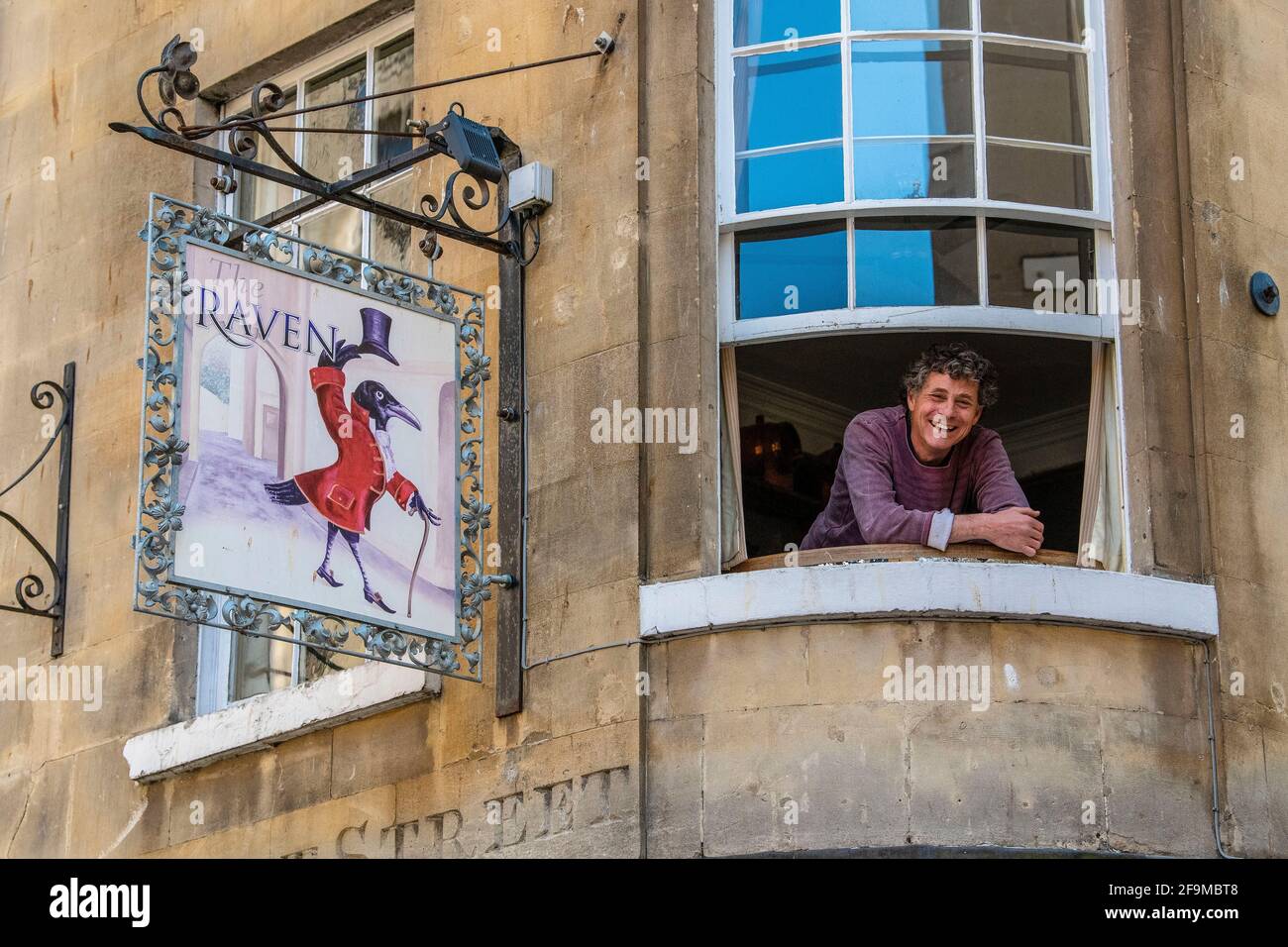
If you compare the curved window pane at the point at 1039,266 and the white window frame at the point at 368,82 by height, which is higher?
the white window frame at the point at 368,82

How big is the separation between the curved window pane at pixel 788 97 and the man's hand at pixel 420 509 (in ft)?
8.59

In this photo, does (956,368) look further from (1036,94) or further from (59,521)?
(59,521)

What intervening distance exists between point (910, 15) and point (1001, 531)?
293 centimetres

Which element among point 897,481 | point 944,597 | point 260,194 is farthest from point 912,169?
point 260,194

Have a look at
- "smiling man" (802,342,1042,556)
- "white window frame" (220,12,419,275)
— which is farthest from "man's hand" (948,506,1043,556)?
"white window frame" (220,12,419,275)

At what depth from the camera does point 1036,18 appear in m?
14.6

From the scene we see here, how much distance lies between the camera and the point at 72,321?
57.4 ft

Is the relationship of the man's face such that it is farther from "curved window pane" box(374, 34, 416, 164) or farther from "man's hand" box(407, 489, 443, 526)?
"curved window pane" box(374, 34, 416, 164)

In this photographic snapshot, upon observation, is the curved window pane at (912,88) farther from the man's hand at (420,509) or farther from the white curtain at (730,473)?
the man's hand at (420,509)

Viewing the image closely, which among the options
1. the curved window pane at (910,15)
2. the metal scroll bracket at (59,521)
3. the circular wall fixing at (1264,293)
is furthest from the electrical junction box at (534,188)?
the metal scroll bracket at (59,521)

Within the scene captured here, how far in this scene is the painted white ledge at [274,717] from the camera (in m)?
14.5


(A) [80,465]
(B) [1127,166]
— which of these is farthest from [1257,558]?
(A) [80,465]
